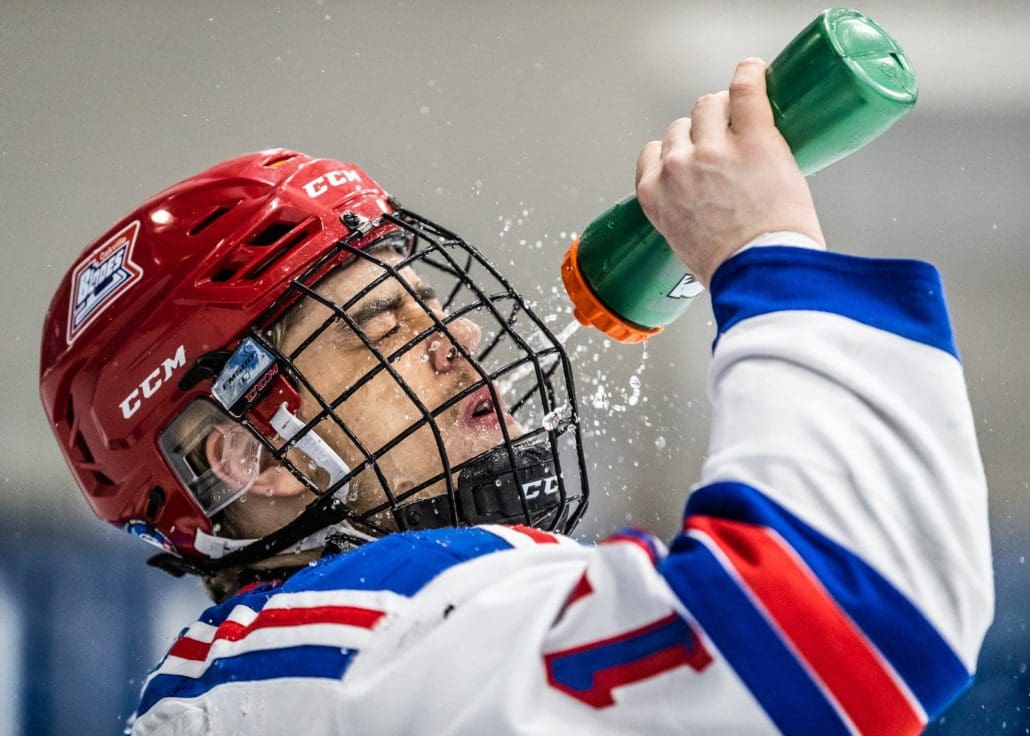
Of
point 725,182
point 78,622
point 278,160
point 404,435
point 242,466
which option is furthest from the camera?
point 78,622

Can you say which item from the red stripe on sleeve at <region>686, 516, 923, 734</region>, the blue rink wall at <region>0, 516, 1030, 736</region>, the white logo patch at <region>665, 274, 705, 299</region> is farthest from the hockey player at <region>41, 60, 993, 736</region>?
the blue rink wall at <region>0, 516, 1030, 736</region>

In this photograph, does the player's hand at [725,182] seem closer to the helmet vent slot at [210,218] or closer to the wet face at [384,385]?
the wet face at [384,385]

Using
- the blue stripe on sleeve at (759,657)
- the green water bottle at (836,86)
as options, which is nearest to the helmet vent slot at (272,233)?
the green water bottle at (836,86)

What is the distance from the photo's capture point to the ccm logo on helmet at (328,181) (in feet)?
3.54

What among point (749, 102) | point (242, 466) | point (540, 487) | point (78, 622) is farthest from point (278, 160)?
point (78, 622)

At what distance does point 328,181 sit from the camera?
43.2 inches

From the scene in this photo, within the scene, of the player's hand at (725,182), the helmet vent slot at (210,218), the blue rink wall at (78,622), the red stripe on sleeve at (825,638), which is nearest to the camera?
the red stripe on sleeve at (825,638)

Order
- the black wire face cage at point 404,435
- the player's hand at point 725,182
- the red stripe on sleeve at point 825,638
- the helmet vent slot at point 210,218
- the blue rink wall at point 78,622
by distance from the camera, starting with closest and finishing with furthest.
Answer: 1. the red stripe on sleeve at point 825,638
2. the player's hand at point 725,182
3. the black wire face cage at point 404,435
4. the helmet vent slot at point 210,218
5. the blue rink wall at point 78,622

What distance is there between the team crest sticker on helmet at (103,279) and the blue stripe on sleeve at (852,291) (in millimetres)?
610

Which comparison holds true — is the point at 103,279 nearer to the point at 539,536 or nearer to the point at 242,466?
the point at 242,466

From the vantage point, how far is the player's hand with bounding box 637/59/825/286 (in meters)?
0.72

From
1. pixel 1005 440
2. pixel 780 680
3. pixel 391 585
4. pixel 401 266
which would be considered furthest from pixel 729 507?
pixel 1005 440

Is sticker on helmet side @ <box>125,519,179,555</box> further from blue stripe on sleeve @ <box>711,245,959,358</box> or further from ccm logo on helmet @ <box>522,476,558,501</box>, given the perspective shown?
blue stripe on sleeve @ <box>711,245,959,358</box>

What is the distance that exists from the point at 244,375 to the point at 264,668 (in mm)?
290
